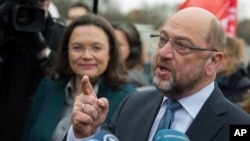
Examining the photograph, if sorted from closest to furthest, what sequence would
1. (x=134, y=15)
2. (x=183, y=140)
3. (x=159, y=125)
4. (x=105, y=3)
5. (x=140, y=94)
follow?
(x=183, y=140), (x=159, y=125), (x=140, y=94), (x=105, y=3), (x=134, y=15)

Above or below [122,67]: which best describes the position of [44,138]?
below

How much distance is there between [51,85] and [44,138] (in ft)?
1.59

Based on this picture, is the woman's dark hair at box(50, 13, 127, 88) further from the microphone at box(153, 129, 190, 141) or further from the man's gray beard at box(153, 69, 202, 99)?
the microphone at box(153, 129, 190, 141)

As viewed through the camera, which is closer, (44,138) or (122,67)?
(44,138)

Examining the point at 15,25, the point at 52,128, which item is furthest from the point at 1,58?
the point at 52,128

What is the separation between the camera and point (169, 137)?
95.2 inches

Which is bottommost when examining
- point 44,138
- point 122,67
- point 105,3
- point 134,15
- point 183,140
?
point 134,15


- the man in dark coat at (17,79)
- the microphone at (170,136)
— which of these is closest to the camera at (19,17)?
the man in dark coat at (17,79)

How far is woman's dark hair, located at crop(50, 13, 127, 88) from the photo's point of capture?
14.8ft

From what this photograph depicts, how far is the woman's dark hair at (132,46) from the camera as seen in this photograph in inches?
233

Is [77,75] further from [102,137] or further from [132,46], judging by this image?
[102,137]

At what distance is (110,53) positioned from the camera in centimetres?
458

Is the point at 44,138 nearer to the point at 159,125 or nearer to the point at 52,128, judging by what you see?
the point at 52,128

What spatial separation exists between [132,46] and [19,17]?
1620mm
